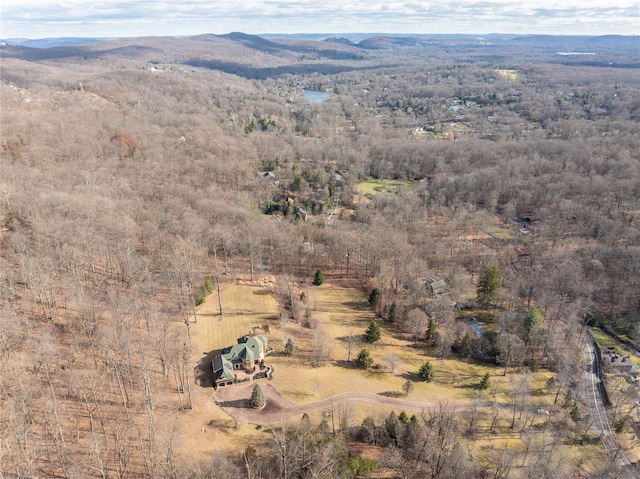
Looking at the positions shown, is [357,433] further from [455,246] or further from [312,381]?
[455,246]

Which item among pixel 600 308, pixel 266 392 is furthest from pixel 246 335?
pixel 600 308

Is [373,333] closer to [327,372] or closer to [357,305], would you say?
[327,372]

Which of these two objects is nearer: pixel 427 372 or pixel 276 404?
pixel 276 404

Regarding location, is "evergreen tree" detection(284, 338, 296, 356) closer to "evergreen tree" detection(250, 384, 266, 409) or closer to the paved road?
"evergreen tree" detection(250, 384, 266, 409)

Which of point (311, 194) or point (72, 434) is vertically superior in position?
point (311, 194)

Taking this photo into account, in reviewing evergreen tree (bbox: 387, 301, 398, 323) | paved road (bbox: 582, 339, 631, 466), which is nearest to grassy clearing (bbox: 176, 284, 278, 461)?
evergreen tree (bbox: 387, 301, 398, 323)

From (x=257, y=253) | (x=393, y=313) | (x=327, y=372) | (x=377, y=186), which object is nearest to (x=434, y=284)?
(x=393, y=313)
